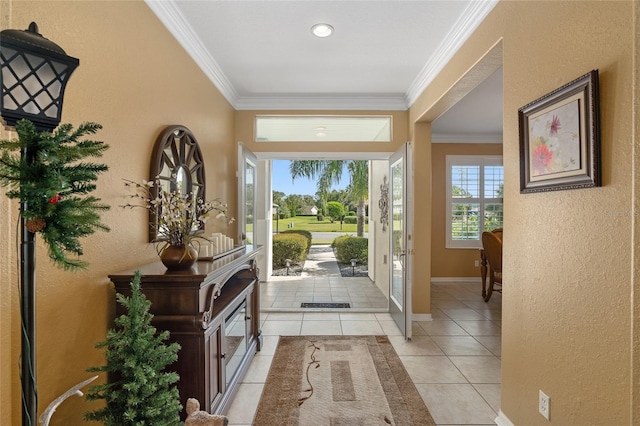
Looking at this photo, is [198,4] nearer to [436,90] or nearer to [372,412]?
[436,90]

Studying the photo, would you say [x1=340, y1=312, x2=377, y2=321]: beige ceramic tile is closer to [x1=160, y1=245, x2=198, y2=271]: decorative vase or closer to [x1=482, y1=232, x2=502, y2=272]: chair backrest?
[x1=482, y1=232, x2=502, y2=272]: chair backrest

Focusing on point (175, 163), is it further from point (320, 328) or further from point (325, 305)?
point (325, 305)

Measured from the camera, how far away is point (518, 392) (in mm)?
1959

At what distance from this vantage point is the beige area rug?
7.41 ft

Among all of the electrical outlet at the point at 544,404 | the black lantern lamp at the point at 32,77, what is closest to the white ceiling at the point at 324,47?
the black lantern lamp at the point at 32,77

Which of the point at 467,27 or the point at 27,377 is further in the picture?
the point at 467,27

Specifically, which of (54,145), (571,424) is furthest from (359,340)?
(54,145)

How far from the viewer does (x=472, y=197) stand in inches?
258

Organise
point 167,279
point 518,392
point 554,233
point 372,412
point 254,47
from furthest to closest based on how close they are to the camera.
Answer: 1. point 254,47
2. point 372,412
3. point 518,392
4. point 167,279
5. point 554,233

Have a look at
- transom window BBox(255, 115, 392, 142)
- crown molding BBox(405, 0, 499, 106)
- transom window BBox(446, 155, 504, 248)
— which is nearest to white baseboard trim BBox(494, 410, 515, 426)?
crown molding BBox(405, 0, 499, 106)

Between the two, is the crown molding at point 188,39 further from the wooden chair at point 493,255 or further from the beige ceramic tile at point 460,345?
the wooden chair at point 493,255

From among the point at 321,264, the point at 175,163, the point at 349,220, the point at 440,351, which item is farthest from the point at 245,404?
the point at 349,220

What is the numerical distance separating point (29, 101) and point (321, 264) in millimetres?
8583

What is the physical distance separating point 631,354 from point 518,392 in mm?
912
